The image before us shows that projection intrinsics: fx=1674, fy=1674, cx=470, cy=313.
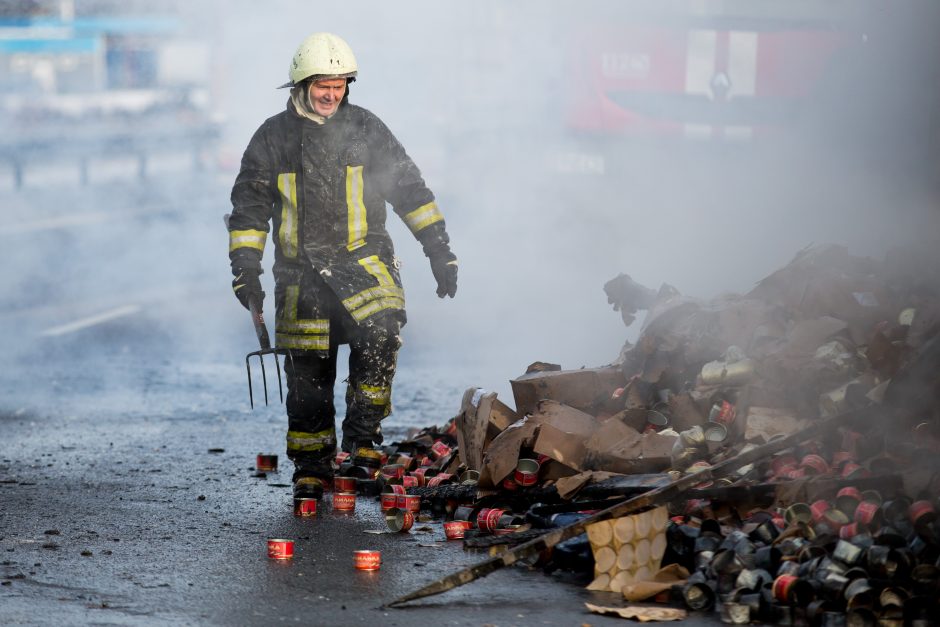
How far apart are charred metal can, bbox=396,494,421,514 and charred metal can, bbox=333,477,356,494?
48cm

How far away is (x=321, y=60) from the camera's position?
600 cm

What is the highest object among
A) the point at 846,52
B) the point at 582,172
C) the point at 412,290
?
the point at 846,52

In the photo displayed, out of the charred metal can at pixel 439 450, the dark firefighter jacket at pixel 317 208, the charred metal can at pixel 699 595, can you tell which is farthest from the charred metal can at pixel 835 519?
the charred metal can at pixel 439 450

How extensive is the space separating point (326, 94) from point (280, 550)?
1.84 meters

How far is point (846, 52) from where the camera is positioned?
9.76m

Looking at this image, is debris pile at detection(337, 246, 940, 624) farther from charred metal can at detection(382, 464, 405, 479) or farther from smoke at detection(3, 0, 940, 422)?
smoke at detection(3, 0, 940, 422)

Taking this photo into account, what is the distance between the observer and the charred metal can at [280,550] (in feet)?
16.5

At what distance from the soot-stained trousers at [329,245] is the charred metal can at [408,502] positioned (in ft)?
2.07

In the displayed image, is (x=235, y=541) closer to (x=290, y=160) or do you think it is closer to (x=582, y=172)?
(x=290, y=160)

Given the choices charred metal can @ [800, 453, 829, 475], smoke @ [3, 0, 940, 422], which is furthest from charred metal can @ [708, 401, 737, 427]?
smoke @ [3, 0, 940, 422]

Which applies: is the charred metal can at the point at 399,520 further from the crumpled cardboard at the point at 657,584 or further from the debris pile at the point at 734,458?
the crumpled cardboard at the point at 657,584

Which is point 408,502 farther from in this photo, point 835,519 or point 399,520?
point 835,519

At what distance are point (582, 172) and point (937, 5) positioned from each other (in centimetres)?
401

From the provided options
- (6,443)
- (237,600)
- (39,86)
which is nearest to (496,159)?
(6,443)
